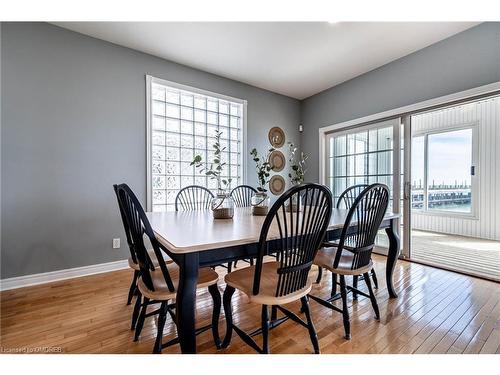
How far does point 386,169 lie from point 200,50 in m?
3.07

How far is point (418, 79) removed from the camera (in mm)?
3004

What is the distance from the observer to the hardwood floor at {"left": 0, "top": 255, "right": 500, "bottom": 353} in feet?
4.81

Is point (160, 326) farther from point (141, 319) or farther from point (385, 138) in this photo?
point (385, 138)

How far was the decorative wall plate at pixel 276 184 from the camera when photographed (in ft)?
14.2

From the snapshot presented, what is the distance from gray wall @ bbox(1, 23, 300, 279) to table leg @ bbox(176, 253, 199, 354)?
7.15ft

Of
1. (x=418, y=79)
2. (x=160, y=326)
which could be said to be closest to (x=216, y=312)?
(x=160, y=326)

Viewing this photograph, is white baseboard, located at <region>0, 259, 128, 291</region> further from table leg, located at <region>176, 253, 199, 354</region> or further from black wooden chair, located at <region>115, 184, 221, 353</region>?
table leg, located at <region>176, 253, 199, 354</region>

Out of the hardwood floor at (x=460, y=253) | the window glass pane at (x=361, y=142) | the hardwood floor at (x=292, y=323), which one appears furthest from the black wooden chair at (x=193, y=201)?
the hardwood floor at (x=460, y=253)

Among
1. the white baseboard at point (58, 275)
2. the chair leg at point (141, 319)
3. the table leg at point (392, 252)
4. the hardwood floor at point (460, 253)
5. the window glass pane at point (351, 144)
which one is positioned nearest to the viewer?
the chair leg at point (141, 319)

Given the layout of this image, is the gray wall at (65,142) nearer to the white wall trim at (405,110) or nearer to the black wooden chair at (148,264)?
the black wooden chair at (148,264)

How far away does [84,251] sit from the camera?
2629 millimetres

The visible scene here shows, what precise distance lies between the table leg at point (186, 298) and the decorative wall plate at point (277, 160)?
3.36 metres

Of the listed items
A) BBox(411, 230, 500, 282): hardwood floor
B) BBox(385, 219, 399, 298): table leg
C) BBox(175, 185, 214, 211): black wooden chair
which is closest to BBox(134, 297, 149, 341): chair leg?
BBox(175, 185, 214, 211): black wooden chair
